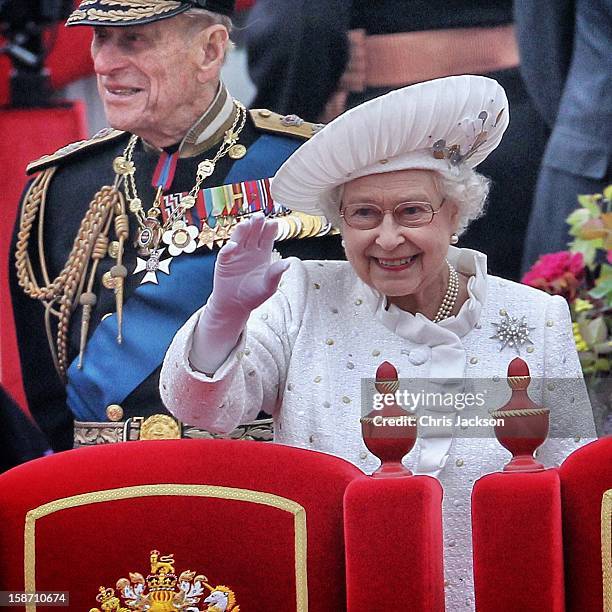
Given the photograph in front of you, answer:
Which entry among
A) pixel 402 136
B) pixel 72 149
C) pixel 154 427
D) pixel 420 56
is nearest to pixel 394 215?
pixel 402 136

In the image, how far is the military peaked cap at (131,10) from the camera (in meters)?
2.44

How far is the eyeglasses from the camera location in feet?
6.68

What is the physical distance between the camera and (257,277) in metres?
1.80

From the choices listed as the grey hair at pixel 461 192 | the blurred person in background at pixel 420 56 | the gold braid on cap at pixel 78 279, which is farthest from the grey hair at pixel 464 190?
the gold braid on cap at pixel 78 279

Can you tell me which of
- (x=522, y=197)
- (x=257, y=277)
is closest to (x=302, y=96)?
(x=522, y=197)

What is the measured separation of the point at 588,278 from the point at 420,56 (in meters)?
0.57

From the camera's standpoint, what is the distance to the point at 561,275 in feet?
7.98

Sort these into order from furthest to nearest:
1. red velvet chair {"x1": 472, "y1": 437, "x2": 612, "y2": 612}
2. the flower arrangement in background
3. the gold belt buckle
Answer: the gold belt buckle → the flower arrangement in background → red velvet chair {"x1": 472, "y1": 437, "x2": 612, "y2": 612}

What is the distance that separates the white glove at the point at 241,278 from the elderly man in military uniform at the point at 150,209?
651 millimetres

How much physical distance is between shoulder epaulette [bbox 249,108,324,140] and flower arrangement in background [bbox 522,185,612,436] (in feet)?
1.74

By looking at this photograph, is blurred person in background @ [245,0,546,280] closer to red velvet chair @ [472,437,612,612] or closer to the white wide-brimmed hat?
the white wide-brimmed hat

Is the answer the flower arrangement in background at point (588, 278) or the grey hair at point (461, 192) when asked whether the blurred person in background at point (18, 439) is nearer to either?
the grey hair at point (461, 192)

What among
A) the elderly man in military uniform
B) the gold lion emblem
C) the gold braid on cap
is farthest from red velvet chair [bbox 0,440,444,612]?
the gold braid on cap

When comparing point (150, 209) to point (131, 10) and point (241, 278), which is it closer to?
point (131, 10)
